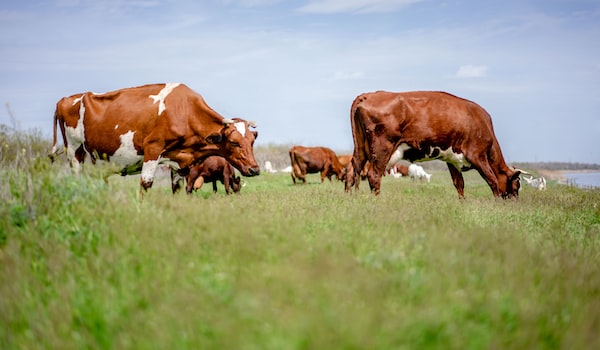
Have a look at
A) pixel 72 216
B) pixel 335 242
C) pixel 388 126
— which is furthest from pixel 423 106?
pixel 72 216

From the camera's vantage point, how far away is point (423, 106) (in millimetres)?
12062

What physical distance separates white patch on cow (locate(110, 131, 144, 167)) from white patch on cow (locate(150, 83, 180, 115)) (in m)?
0.74

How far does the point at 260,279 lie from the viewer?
423cm

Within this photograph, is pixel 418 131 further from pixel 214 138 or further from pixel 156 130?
pixel 156 130

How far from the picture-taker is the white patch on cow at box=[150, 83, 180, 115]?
10.3 metres

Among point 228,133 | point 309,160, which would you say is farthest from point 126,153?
point 309,160

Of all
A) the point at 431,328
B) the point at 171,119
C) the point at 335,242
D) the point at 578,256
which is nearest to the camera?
the point at 431,328

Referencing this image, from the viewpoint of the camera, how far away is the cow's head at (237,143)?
422 inches

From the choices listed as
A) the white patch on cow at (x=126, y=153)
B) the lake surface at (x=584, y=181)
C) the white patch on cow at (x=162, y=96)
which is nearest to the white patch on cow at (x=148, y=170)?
the white patch on cow at (x=126, y=153)

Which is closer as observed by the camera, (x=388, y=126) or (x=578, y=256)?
(x=578, y=256)

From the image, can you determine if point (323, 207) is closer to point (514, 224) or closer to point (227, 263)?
point (514, 224)

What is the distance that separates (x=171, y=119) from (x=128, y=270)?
584 cm

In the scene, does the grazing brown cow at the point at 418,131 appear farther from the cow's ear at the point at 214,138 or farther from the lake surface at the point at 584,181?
the lake surface at the point at 584,181

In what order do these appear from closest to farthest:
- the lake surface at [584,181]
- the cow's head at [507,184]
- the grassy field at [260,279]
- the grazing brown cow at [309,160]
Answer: the grassy field at [260,279] → the cow's head at [507,184] → the lake surface at [584,181] → the grazing brown cow at [309,160]
